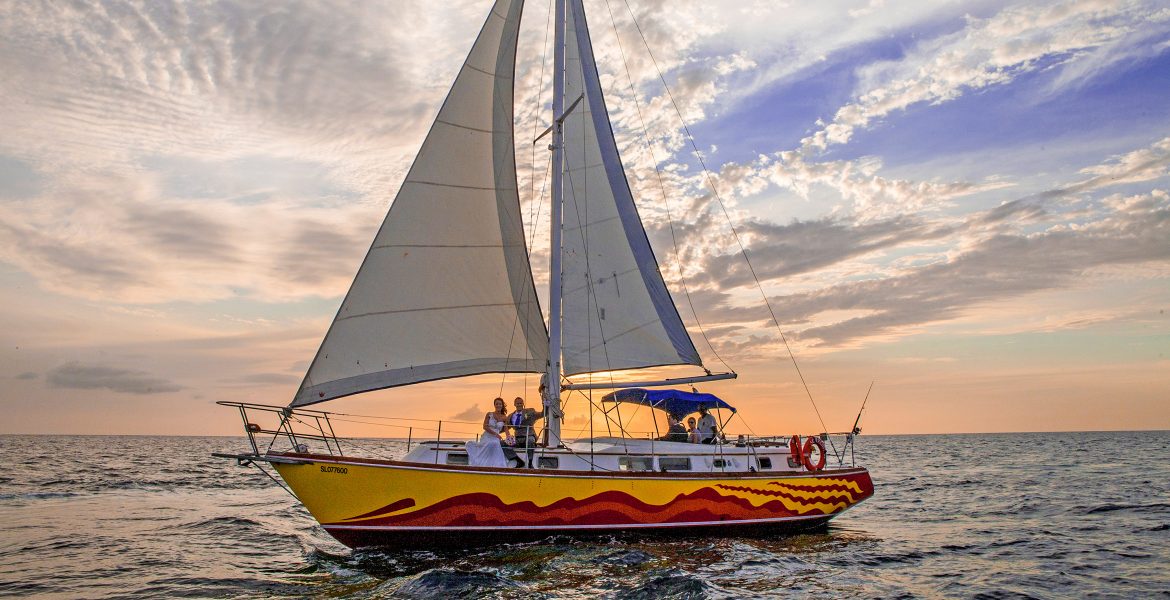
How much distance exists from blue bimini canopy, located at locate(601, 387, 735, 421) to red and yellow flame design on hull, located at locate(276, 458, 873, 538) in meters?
2.66

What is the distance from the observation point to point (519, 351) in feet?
48.3

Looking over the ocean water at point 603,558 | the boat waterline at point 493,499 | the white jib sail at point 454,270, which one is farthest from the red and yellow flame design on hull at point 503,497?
the white jib sail at point 454,270

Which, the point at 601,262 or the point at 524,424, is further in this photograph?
the point at 601,262

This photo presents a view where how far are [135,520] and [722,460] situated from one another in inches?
581

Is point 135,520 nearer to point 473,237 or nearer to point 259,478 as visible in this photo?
point 473,237

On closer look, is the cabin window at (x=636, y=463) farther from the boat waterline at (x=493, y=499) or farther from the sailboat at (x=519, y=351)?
the boat waterline at (x=493, y=499)

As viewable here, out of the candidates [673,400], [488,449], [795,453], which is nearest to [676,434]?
[673,400]

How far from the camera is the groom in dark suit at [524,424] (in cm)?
1366

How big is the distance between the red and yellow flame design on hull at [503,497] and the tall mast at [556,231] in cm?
158

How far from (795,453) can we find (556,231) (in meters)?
7.34

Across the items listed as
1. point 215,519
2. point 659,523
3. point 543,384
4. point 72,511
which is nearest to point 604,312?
point 543,384

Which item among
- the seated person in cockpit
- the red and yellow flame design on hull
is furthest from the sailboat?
the seated person in cockpit

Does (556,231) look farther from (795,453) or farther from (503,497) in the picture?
(795,453)

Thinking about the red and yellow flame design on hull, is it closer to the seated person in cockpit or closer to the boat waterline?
the boat waterline
